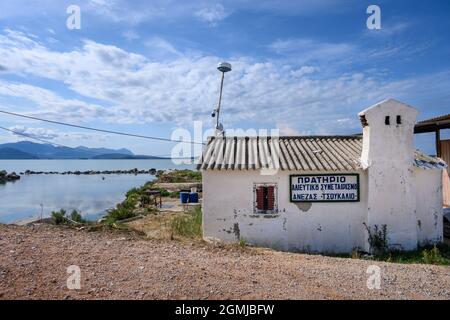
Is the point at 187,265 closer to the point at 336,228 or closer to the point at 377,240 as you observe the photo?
the point at 336,228

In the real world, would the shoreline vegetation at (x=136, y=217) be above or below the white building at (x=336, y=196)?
below

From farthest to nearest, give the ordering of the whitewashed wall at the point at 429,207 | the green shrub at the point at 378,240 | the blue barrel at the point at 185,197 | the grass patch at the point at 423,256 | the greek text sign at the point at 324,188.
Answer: the blue barrel at the point at 185,197
the whitewashed wall at the point at 429,207
the greek text sign at the point at 324,188
the green shrub at the point at 378,240
the grass patch at the point at 423,256

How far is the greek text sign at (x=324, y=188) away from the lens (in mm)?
10789

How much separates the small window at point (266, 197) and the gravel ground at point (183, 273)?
2.27 meters

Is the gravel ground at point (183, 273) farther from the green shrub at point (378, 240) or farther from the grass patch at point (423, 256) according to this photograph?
the green shrub at point (378, 240)

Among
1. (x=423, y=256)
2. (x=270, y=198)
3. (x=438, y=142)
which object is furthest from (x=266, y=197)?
(x=438, y=142)

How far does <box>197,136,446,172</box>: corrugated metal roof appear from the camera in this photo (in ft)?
35.6

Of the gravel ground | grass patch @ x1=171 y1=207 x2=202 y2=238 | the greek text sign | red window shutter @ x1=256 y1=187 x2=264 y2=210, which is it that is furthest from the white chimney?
grass patch @ x1=171 y1=207 x2=202 y2=238

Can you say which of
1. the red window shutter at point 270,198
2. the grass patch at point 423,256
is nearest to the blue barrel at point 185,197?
the red window shutter at point 270,198

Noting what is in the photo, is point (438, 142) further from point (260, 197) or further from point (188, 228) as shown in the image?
point (188, 228)

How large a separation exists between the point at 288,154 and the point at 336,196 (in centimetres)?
216

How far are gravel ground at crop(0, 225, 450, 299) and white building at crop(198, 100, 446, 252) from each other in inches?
84.2
